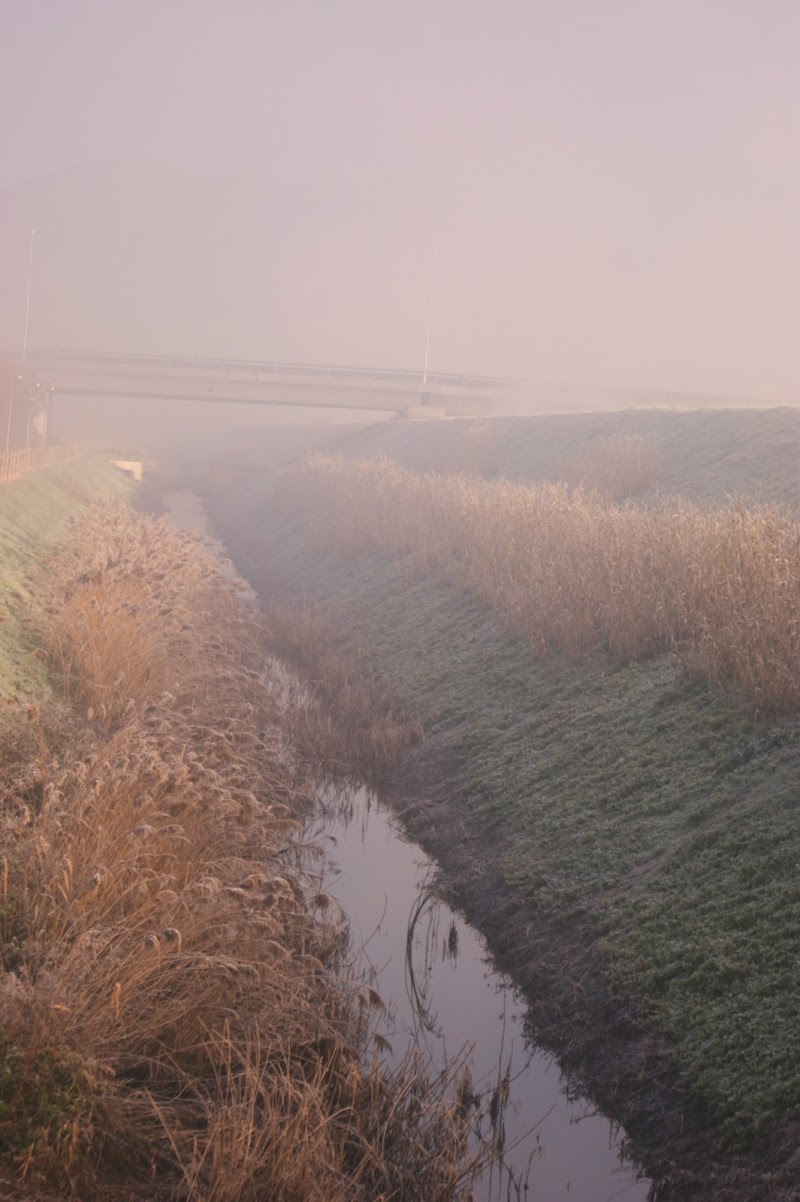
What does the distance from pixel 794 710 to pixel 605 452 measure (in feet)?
68.9

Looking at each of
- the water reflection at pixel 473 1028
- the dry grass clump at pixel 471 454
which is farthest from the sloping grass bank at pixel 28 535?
the dry grass clump at pixel 471 454

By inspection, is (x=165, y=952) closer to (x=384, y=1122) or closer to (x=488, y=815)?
(x=384, y=1122)

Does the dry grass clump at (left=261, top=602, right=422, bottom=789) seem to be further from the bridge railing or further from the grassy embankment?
the bridge railing

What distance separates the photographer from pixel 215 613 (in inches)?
703

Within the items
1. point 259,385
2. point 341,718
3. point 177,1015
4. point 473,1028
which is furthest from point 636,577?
point 259,385

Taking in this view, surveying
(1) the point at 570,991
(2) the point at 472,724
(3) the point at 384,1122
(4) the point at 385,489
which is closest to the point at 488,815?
(2) the point at 472,724

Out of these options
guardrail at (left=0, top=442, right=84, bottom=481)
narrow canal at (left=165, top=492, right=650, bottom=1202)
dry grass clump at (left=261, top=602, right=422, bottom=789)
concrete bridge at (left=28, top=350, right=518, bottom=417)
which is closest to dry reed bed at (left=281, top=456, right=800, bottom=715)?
dry grass clump at (left=261, top=602, right=422, bottom=789)

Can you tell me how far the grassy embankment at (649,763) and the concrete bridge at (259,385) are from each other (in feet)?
155

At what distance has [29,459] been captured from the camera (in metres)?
33.0

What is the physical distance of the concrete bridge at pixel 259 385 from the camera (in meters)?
65.0

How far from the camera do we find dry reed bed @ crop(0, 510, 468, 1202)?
15.6 feet

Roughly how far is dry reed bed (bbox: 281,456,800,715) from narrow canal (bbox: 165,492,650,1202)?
10.4 feet

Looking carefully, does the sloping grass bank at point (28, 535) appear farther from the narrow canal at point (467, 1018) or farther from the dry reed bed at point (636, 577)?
the dry reed bed at point (636, 577)

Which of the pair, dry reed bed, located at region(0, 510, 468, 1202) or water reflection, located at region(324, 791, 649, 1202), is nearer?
dry reed bed, located at region(0, 510, 468, 1202)
